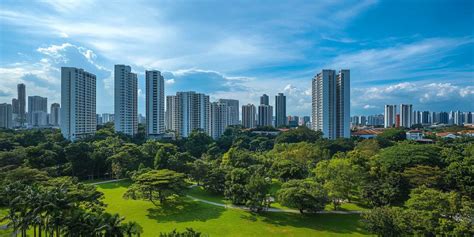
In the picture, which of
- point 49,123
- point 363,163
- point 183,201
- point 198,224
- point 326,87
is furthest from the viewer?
point 49,123

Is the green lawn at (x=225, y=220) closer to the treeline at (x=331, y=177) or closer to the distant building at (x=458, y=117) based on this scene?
the treeline at (x=331, y=177)

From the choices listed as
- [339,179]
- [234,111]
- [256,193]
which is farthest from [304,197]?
[234,111]

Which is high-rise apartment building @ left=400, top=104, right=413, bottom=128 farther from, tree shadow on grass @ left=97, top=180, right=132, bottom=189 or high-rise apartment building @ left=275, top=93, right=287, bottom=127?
tree shadow on grass @ left=97, top=180, right=132, bottom=189

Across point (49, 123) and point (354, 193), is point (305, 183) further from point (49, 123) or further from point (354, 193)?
point (49, 123)

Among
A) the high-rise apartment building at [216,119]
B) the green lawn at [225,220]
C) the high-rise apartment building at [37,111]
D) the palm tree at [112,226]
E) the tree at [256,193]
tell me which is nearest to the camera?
the palm tree at [112,226]

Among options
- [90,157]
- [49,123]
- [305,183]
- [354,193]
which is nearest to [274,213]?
[305,183]

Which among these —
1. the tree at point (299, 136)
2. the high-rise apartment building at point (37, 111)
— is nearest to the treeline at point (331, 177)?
the tree at point (299, 136)
